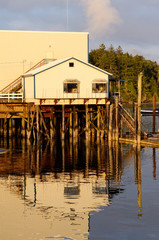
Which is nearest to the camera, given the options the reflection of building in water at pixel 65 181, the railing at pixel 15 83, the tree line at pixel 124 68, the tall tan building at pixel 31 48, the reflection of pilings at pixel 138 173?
the reflection of building in water at pixel 65 181

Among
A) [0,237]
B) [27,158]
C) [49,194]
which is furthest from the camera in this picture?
[27,158]

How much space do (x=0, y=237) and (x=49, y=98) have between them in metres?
34.1

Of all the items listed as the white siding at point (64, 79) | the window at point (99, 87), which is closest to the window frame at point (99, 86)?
the window at point (99, 87)

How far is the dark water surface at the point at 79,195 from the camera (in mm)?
20828

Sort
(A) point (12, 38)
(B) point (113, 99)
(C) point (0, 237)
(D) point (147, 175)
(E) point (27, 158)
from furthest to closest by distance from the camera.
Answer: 1. (A) point (12, 38)
2. (B) point (113, 99)
3. (E) point (27, 158)
4. (D) point (147, 175)
5. (C) point (0, 237)

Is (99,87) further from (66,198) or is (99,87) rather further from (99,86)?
(66,198)

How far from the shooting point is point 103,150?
4700 cm

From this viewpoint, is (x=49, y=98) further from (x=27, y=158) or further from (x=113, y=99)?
(x=27, y=158)

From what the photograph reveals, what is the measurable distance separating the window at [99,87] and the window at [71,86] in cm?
194

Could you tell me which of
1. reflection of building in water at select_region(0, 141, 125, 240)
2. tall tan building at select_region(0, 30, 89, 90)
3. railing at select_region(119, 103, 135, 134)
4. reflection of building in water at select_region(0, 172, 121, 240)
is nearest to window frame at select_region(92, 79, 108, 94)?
railing at select_region(119, 103, 135, 134)

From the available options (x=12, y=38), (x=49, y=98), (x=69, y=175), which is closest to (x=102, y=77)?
(x=49, y=98)

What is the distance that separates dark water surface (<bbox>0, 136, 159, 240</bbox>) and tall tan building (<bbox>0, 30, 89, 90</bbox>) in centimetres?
2016

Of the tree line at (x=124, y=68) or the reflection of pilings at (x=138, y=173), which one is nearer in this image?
the reflection of pilings at (x=138, y=173)

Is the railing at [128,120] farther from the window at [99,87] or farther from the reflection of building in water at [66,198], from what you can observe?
the reflection of building in water at [66,198]
